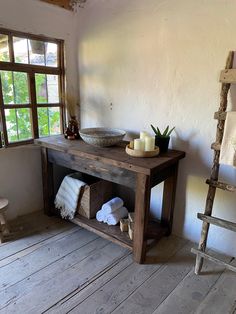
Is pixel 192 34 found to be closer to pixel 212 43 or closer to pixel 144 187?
pixel 212 43

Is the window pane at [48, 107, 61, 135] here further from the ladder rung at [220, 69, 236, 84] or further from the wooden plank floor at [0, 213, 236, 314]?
the ladder rung at [220, 69, 236, 84]

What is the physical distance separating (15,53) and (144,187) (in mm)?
1609

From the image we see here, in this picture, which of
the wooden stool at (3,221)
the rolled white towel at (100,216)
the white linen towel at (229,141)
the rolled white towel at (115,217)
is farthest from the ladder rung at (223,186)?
the wooden stool at (3,221)

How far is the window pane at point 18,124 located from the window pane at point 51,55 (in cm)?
53

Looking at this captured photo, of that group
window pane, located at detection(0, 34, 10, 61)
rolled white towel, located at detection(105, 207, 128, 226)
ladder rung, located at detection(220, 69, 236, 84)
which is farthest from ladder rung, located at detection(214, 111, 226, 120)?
window pane, located at detection(0, 34, 10, 61)

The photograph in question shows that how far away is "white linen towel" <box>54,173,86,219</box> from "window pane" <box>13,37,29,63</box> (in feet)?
3.77

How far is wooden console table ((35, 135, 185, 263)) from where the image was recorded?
5.51ft

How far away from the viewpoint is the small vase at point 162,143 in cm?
191

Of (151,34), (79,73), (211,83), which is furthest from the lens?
(79,73)

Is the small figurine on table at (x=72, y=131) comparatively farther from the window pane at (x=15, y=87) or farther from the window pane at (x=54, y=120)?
the window pane at (x=15, y=87)

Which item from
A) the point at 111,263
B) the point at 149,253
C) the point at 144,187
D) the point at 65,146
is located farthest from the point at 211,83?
the point at 111,263

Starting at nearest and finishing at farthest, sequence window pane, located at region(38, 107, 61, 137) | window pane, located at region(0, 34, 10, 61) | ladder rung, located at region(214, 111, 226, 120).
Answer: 1. ladder rung, located at region(214, 111, 226, 120)
2. window pane, located at region(0, 34, 10, 61)
3. window pane, located at region(38, 107, 61, 137)

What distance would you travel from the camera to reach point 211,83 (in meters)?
1.74

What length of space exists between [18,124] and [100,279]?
152cm
